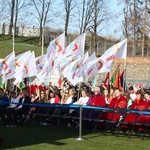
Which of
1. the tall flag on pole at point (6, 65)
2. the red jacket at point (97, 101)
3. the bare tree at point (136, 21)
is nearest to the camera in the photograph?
the red jacket at point (97, 101)

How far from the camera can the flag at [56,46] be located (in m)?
17.8

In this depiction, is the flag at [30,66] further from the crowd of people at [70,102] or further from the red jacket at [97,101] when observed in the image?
the red jacket at [97,101]

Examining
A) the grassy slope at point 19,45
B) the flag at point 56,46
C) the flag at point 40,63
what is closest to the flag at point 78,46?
the flag at point 56,46

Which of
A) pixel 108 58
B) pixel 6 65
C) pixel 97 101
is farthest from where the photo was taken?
pixel 6 65

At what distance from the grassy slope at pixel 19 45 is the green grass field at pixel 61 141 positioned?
36.8 m

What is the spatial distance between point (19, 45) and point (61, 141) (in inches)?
1842

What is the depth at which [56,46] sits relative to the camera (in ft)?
59.1

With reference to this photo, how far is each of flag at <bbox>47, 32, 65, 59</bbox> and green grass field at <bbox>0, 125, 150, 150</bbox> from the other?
4200 mm

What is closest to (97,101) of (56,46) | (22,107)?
(22,107)

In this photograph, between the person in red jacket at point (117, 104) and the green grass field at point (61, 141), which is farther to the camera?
the person in red jacket at point (117, 104)

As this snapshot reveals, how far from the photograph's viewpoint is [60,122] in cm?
1602

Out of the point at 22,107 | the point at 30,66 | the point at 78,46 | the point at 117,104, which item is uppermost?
the point at 78,46

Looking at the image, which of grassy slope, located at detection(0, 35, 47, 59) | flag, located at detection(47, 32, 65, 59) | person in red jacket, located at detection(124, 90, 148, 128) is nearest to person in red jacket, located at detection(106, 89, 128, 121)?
person in red jacket, located at detection(124, 90, 148, 128)

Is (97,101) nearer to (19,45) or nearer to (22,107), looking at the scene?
(22,107)
